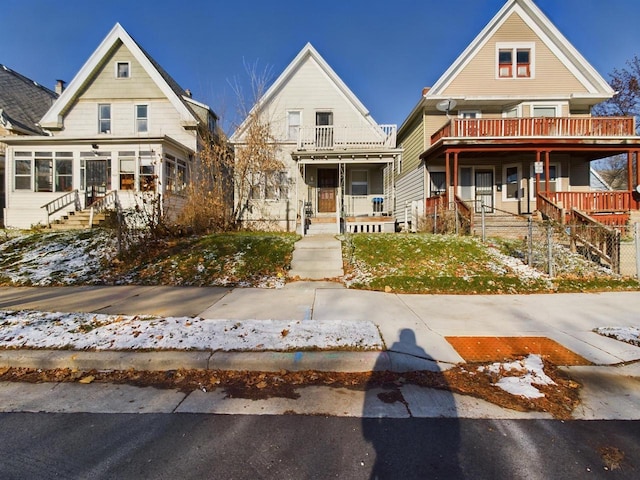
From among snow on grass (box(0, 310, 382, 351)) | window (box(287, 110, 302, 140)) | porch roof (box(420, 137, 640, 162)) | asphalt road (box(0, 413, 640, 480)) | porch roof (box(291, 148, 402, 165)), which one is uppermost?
window (box(287, 110, 302, 140))

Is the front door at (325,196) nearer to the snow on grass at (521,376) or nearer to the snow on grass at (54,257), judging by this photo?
the snow on grass at (54,257)

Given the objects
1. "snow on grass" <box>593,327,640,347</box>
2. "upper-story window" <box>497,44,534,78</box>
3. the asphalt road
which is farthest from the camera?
"upper-story window" <box>497,44,534,78</box>

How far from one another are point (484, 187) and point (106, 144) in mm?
17855

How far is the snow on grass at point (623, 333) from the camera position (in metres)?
4.66

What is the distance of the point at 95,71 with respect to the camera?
18141 mm

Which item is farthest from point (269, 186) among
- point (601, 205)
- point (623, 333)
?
point (623, 333)

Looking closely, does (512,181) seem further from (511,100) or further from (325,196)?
(325,196)

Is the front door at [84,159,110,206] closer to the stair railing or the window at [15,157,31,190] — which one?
the stair railing

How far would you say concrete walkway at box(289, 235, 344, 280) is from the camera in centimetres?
869

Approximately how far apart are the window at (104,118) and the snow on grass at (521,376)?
67.4 ft

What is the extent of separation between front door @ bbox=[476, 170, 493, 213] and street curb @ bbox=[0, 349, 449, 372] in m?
15.2

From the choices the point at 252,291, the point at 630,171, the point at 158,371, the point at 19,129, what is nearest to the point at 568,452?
the point at 158,371

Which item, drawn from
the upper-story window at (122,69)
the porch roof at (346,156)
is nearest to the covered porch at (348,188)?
the porch roof at (346,156)

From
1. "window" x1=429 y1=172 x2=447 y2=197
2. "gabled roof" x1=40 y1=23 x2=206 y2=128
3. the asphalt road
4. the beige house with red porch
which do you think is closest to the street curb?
the asphalt road
